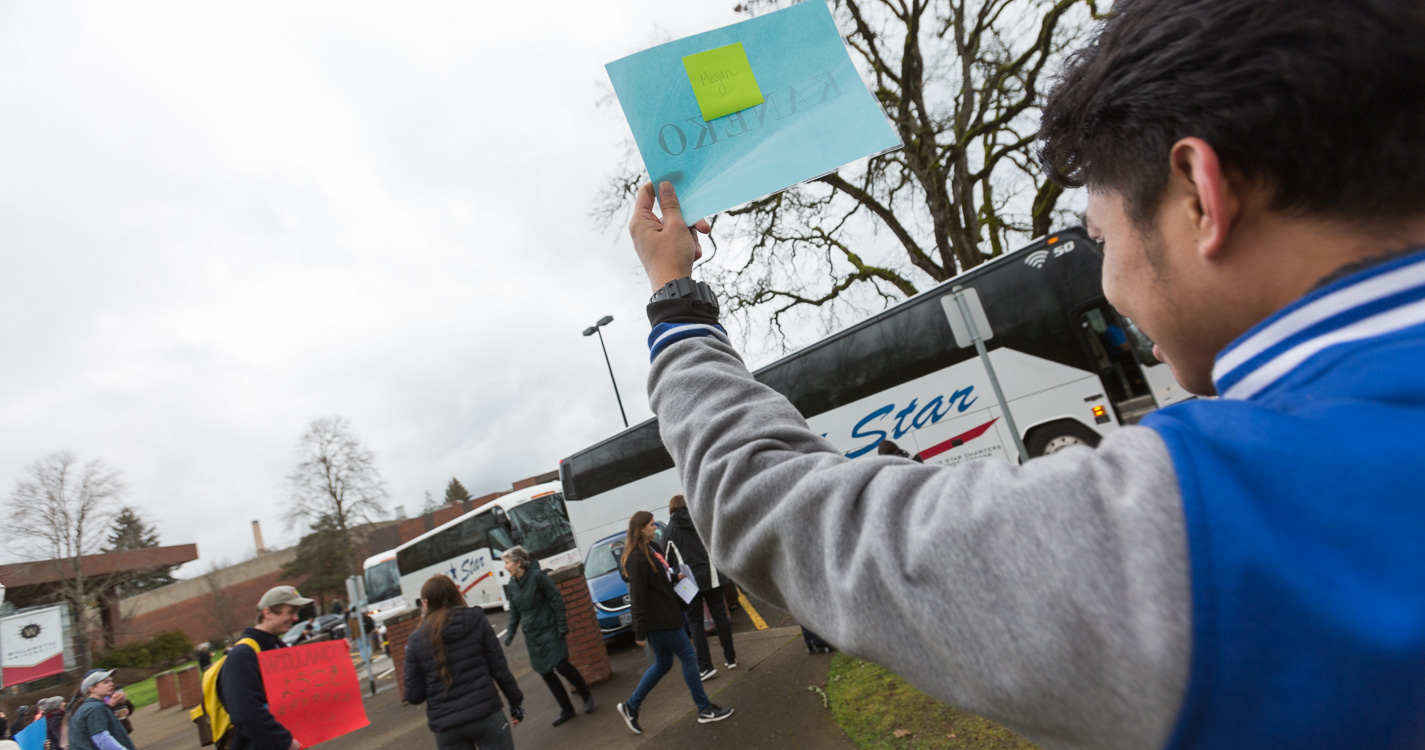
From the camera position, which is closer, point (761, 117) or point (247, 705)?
point (761, 117)

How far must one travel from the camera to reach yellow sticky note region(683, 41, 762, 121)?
134 cm

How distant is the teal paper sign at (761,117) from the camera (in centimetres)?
130

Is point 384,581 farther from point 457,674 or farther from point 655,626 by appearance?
point 457,674

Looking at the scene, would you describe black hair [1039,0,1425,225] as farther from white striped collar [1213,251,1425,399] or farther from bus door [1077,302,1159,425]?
bus door [1077,302,1159,425]

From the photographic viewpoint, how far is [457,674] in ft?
16.3

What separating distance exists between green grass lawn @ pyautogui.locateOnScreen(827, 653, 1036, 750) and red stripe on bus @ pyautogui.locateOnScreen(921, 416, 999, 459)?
4.79 metres

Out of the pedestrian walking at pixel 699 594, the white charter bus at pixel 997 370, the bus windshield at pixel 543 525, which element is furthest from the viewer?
the bus windshield at pixel 543 525

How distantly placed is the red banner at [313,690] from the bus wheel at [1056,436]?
8.51m

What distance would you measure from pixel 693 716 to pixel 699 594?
1.43 m

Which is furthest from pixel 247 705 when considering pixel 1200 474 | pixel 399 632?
pixel 399 632

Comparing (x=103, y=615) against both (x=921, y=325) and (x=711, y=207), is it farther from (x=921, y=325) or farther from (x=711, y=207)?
(x=711, y=207)

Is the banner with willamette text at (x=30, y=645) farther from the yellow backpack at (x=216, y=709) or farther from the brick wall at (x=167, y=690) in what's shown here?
the yellow backpack at (x=216, y=709)

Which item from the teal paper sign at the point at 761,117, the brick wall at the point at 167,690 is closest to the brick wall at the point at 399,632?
the teal paper sign at the point at 761,117

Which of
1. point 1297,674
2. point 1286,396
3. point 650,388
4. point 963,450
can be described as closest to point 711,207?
point 650,388
